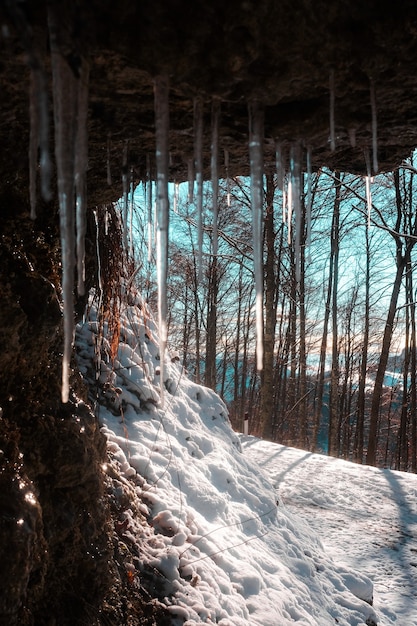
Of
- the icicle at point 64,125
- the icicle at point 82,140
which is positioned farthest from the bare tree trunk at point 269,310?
the icicle at point 64,125

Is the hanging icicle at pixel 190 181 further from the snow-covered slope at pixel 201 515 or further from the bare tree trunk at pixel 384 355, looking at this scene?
the bare tree trunk at pixel 384 355

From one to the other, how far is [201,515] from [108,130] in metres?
2.98

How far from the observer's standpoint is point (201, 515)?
3545 mm

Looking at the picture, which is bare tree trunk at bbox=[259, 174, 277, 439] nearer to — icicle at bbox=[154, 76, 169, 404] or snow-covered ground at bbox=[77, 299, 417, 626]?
snow-covered ground at bbox=[77, 299, 417, 626]

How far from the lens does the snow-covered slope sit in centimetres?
288

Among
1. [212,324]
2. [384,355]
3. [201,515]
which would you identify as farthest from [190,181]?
[212,324]

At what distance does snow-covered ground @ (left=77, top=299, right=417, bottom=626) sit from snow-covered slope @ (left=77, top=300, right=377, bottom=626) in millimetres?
10

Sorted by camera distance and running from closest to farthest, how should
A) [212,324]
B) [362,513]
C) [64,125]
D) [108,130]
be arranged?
[64,125]
[108,130]
[362,513]
[212,324]

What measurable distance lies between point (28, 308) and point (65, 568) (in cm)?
137

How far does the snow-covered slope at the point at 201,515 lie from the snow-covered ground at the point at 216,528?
0.4 inches

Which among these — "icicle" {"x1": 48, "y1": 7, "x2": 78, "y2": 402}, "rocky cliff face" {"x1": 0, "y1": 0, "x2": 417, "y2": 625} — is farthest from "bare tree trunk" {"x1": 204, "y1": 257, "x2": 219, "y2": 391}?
"icicle" {"x1": 48, "y1": 7, "x2": 78, "y2": 402}

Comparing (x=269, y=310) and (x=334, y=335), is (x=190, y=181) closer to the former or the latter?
(x=269, y=310)

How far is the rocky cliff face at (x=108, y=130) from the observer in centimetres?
127

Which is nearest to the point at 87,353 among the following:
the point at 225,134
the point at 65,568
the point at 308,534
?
the point at 65,568
